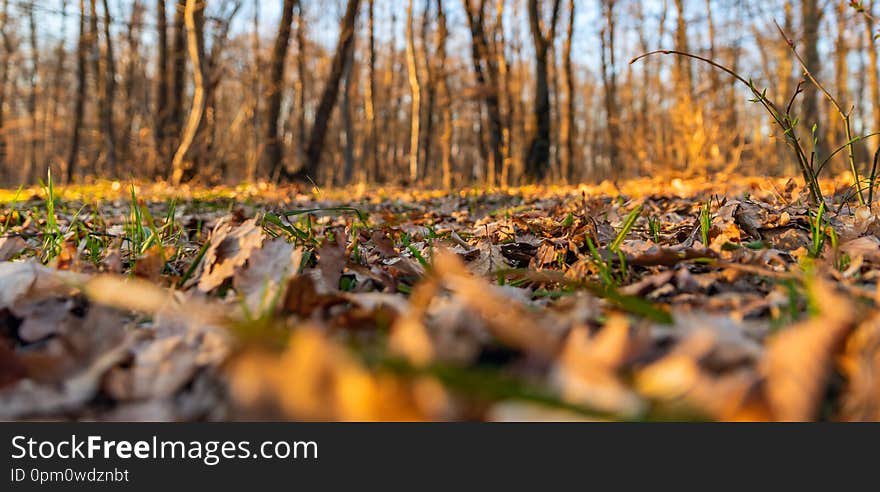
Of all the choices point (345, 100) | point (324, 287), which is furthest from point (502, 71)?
point (324, 287)

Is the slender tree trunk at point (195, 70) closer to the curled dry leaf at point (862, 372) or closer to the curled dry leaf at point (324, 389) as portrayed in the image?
the curled dry leaf at point (324, 389)

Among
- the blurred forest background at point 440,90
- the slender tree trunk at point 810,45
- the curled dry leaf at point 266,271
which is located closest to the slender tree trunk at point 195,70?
the blurred forest background at point 440,90

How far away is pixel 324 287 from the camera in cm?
122

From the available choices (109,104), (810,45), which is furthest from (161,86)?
(810,45)

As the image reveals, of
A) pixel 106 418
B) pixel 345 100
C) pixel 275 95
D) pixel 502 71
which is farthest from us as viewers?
pixel 345 100

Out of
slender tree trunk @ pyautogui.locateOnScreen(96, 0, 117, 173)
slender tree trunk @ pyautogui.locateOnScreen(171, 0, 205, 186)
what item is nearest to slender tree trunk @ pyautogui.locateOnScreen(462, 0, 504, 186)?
slender tree trunk @ pyautogui.locateOnScreen(171, 0, 205, 186)

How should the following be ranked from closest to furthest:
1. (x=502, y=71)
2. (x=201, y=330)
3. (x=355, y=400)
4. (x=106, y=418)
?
(x=355, y=400) < (x=106, y=418) < (x=201, y=330) < (x=502, y=71)

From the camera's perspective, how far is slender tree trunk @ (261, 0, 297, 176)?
391 inches

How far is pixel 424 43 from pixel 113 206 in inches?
732

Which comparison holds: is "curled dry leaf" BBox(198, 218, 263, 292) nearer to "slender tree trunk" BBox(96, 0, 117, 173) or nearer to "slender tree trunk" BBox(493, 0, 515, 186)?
"slender tree trunk" BBox(493, 0, 515, 186)

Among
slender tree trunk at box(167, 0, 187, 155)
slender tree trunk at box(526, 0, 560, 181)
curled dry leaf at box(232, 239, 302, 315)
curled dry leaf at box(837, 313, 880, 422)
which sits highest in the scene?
slender tree trunk at box(167, 0, 187, 155)

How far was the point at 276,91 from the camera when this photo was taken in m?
10.4

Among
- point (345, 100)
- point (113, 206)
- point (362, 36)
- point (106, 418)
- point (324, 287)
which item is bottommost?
point (106, 418)

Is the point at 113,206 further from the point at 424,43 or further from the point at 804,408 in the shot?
the point at 424,43
